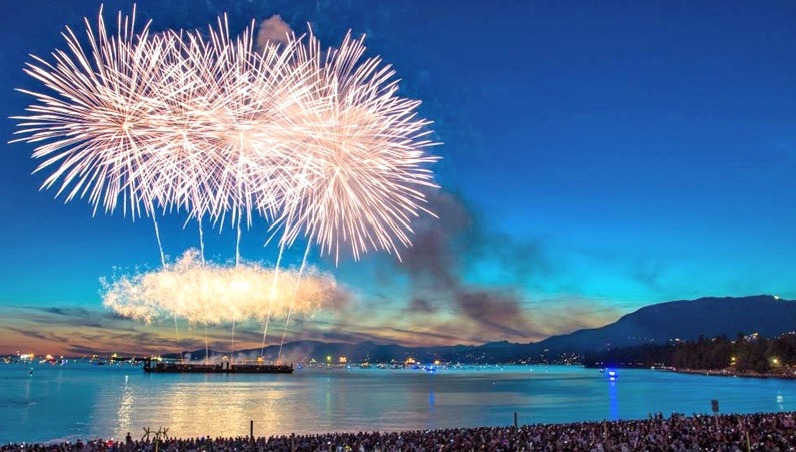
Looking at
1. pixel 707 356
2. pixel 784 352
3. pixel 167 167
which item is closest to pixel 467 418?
pixel 167 167

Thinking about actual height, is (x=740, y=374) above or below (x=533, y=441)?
below

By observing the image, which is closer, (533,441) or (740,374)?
(533,441)

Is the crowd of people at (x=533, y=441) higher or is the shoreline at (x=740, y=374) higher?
the crowd of people at (x=533, y=441)

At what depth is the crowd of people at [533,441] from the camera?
706 inches

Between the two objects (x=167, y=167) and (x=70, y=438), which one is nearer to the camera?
(x=167, y=167)

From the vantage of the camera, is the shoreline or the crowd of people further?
the shoreline

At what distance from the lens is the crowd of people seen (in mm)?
17922

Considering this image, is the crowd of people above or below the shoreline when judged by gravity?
above

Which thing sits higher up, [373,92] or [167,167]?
[373,92]

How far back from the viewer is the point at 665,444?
19391 millimetres

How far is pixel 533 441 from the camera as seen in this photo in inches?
766

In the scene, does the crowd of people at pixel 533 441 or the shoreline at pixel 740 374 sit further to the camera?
the shoreline at pixel 740 374

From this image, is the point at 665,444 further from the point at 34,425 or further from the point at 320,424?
the point at 34,425

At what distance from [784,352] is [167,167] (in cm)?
15990
